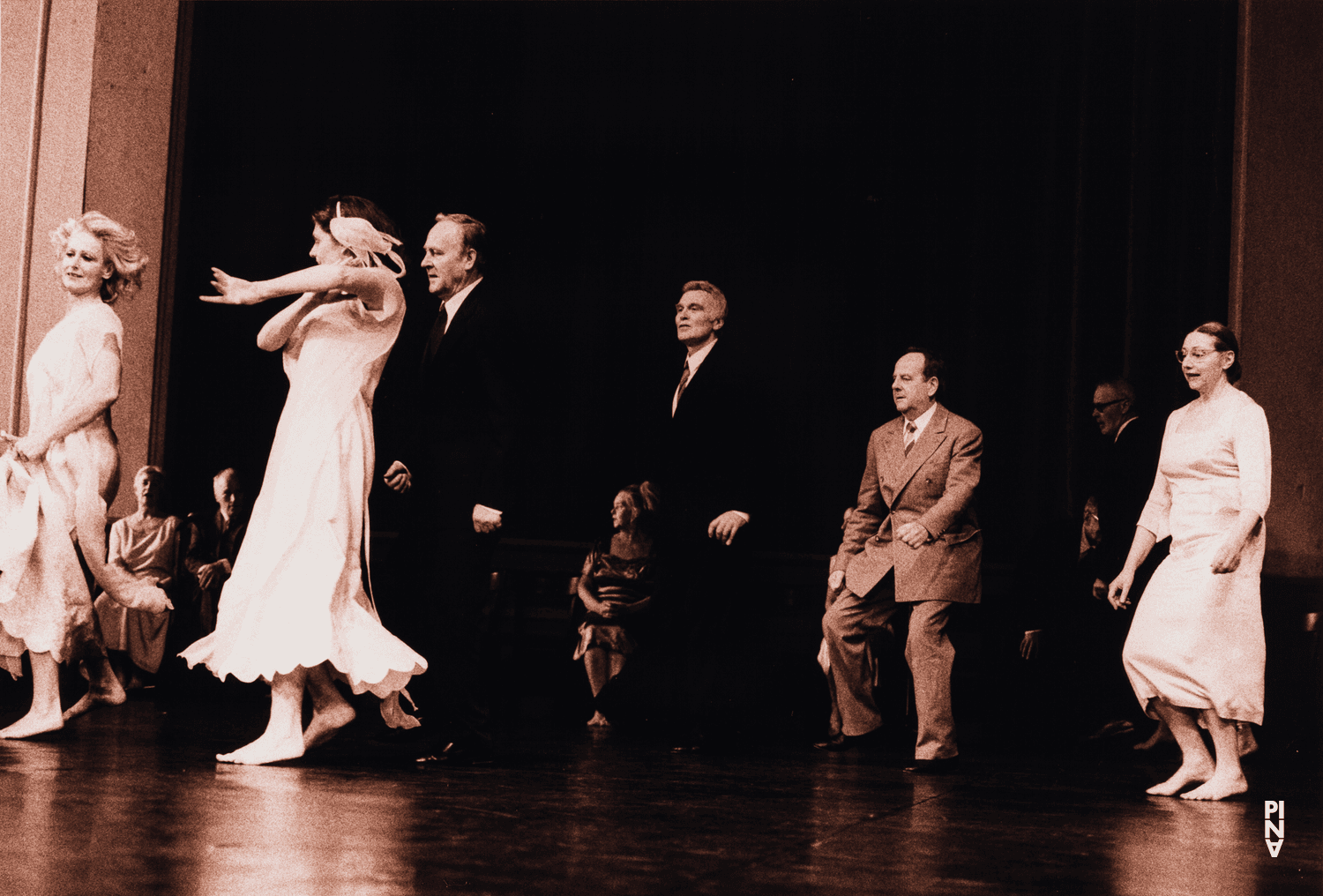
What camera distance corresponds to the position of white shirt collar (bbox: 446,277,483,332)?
4.23 metres

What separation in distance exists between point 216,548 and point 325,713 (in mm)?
3132

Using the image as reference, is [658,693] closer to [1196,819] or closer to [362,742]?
[362,742]

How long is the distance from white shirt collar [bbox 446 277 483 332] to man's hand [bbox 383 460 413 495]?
1.40ft

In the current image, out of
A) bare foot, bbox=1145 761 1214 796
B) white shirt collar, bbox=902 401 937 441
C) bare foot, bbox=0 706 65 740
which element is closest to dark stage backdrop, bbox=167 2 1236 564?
white shirt collar, bbox=902 401 937 441

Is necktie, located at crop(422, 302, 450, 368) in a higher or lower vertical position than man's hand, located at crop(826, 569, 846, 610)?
higher

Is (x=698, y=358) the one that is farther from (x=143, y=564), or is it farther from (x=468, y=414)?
(x=143, y=564)

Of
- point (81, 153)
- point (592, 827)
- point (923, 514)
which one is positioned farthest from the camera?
point (81, 153)

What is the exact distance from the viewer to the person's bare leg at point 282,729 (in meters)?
3.90

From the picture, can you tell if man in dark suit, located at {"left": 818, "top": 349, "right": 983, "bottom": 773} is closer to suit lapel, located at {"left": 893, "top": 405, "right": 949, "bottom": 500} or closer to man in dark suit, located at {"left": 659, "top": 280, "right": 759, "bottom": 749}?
suit lapel, located at {"left": 893, "top": 405, "right": 949, "bottom": 500}

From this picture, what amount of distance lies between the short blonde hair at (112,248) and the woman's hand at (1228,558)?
3.41m

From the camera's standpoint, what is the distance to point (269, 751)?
153 inches

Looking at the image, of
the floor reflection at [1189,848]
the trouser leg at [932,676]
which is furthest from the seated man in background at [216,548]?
the floor reflection at [1189,848]

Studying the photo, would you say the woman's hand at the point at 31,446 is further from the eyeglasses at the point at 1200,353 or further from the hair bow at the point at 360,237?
the eyeglasses at the point at 1200,353

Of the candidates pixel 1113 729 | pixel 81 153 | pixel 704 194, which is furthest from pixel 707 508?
pixel 704 194
